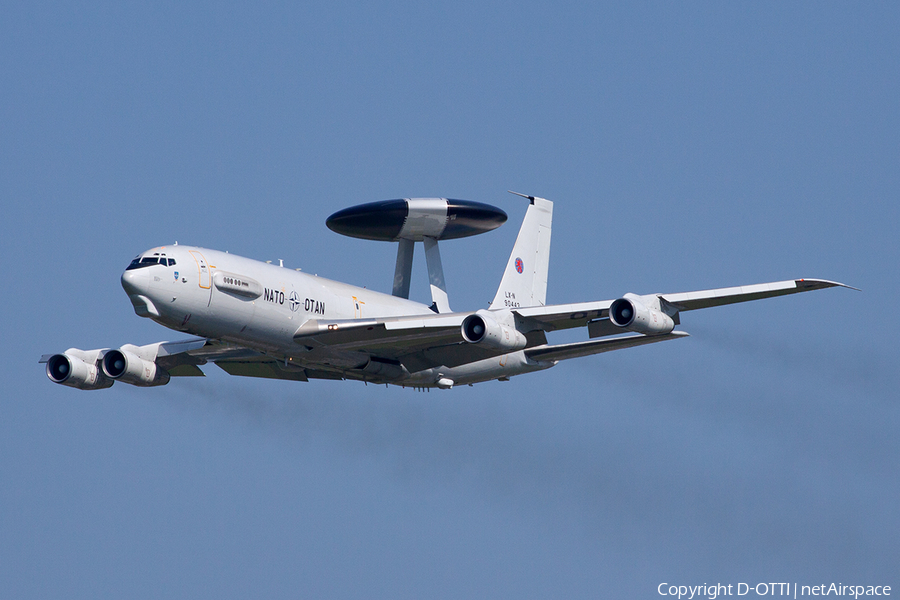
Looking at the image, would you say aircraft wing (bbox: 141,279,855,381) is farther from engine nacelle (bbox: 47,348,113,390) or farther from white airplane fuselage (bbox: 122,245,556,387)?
engine nacelle (bbox: 47,348,113,390)

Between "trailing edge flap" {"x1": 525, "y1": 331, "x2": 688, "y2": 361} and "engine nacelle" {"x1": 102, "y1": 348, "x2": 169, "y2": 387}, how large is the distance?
686 inches

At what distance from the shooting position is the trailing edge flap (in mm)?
46062

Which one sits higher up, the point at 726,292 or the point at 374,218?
the point at 374,218

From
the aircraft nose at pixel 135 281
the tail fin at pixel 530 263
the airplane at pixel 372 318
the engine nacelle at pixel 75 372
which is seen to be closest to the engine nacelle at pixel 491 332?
the airplane at pixel 372 318

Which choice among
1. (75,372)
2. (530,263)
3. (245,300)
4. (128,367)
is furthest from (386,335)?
(75,372)

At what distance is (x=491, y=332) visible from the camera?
4441cm

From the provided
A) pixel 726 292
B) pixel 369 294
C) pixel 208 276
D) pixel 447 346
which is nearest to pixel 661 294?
pixel 726 292

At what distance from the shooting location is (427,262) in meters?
57.1

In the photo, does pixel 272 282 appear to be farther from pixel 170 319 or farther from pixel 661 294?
pixel 661 294

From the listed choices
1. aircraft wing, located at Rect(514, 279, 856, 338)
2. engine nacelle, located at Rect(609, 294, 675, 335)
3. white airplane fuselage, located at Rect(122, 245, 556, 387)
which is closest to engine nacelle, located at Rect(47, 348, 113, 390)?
white airplane fuselage, located at Rect(122, 245, 556, 387)

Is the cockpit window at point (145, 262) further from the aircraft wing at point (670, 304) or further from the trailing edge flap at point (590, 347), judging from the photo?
the trailing edge flap at point (590, 347)

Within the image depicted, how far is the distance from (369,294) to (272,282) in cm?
608

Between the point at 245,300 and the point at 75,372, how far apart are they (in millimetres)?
12679

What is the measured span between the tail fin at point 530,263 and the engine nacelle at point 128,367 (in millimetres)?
16492
